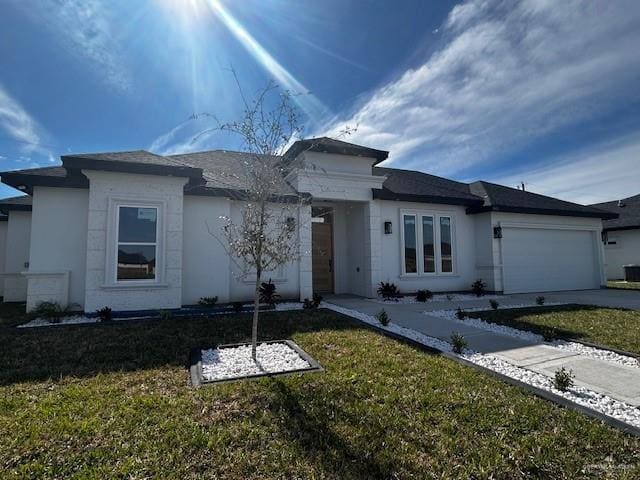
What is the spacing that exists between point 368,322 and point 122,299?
5.97 metres

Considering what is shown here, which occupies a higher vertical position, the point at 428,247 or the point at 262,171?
the point at 262,171

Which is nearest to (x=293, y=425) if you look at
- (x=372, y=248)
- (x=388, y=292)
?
(x=388, y=292)

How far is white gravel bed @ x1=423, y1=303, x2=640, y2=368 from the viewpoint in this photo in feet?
15.7

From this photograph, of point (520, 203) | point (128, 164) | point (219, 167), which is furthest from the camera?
point (520, 203)

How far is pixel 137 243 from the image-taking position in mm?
7902

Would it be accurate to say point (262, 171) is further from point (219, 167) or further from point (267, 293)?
point (219, 167)

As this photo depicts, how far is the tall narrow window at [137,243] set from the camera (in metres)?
7.78

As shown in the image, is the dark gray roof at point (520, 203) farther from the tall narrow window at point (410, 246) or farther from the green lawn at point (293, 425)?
the green lawn at point (293, 425)

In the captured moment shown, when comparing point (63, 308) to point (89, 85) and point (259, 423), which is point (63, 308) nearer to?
point (89, 85)

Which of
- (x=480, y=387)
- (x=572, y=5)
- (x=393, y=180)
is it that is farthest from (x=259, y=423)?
(x=393, y=180)

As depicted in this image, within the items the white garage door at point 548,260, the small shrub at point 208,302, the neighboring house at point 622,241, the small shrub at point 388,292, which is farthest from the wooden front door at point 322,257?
the neighboring house at point 622,241

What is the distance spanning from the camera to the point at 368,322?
277 inches

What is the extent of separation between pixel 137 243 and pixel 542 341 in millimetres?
9123

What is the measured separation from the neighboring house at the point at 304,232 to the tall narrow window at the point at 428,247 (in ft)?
0.15
